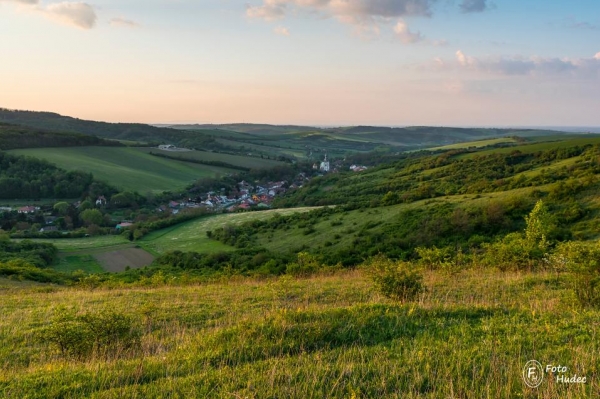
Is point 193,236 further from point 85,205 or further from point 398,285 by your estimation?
point 398,285

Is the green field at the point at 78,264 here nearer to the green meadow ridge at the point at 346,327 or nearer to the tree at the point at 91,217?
the green meadow ridge at the point at 346,327

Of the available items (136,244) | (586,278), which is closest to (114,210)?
(136,244)

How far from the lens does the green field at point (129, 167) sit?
9044cm

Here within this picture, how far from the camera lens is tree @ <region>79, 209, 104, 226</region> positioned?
64.6m

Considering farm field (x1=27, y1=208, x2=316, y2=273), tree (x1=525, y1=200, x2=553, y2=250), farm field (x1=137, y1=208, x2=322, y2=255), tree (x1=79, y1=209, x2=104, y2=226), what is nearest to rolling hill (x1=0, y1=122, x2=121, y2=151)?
tree (x1=79, y1=209, x2=104, y2=226)

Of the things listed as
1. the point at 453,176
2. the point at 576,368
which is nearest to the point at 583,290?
the point at 576,368

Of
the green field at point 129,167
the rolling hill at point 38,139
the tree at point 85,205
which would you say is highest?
the rolling hill at point 38,139

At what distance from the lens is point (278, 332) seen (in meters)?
5.94

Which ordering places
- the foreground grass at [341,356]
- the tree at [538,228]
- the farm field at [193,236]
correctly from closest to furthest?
the foreground grass at [341,356]
the tree at [538,228]
the farm field at [193,236]

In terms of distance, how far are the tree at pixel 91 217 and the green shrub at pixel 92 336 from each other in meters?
65.2

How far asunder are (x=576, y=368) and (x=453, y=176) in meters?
63.4

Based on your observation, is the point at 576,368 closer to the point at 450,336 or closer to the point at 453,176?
the point at 450,336

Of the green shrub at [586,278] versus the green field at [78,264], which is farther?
the green field at [78,264]

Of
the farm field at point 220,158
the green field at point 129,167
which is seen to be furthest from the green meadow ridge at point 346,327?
the farm field at point 220,158
